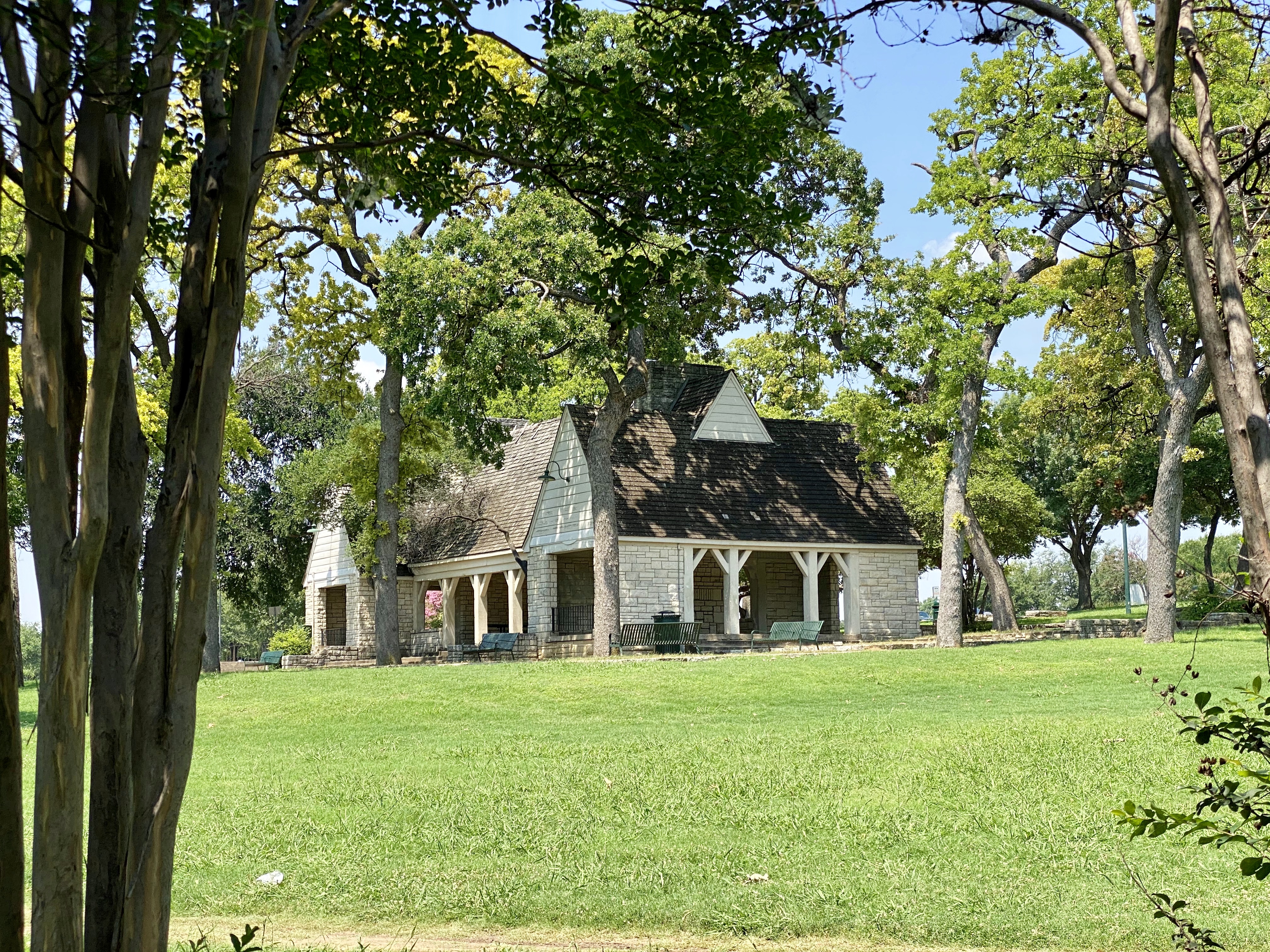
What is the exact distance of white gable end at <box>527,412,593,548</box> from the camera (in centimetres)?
3203

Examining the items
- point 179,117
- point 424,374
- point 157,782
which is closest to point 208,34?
point 157,782

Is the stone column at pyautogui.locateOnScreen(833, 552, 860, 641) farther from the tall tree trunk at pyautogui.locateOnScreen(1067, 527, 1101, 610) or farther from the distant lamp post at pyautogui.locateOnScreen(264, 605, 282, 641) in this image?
the tall tree trunk at pyautogui.locateOnScreen(1067, 527, 1101, 610)

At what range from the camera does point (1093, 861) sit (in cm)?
809

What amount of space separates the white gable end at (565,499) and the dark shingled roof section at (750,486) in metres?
0.78

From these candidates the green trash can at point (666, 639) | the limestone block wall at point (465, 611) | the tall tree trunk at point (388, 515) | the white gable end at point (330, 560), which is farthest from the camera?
the white gable end at point (330, 560)

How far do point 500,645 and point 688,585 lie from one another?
5214mm

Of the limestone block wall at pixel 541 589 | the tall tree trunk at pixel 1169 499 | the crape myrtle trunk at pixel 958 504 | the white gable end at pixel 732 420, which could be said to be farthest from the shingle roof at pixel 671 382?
the tall tree trunk at pixel 1169 499

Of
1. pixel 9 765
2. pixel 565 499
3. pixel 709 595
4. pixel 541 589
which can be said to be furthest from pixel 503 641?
pixel 9 765

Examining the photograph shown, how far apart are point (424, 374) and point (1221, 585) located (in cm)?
2636

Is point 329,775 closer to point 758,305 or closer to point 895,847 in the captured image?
point 895,847

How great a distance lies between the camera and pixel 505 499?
121 ft

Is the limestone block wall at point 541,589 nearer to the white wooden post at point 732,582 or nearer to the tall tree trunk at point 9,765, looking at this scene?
the white wooden post at point 732,582

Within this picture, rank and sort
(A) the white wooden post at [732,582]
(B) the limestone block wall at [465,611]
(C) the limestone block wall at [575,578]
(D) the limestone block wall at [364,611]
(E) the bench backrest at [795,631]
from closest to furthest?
(E) the bench backrest at [795,631], (A) the white wooden post at [732,582], (C) the limestone block wall at [575,578], (D) the limestone block wall at [364,611], (B) the limestone block wall at [465,611]

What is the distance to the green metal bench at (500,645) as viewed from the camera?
106 ft
